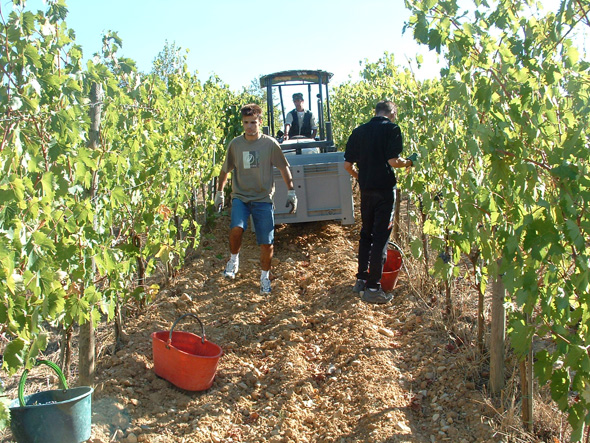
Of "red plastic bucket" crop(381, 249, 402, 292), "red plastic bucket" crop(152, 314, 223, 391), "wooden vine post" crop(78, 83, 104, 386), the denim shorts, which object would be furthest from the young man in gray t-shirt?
"wooden vine post" crop(78, 83, 104, 386)

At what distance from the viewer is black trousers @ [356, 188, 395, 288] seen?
17.0 feet

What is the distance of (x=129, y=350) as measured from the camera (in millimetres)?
4418

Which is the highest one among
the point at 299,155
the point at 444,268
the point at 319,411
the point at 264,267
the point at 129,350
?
the point at 299,155

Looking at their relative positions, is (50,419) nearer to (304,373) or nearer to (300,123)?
(304,373)

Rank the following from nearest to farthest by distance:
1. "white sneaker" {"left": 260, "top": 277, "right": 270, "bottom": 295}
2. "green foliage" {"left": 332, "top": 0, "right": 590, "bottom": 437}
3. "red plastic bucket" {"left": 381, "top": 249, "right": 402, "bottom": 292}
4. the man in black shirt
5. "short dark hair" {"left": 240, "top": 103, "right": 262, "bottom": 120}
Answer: "green foliage" {"left": 332, "top": 0, "right": 590, "bottom": 437}, the man in black shirt, "short dark hair" {"left": 240, "top": 103, "right": 262, "bottom": 120}, "red plastic bucket" {"left": 381, "top": 249, "right": 402, "bottom": 292}, "white sneaker" {"left": 260, "top": 277, "right": 270, "bottom": 295}

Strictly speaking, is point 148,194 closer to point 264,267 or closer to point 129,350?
point 129,350

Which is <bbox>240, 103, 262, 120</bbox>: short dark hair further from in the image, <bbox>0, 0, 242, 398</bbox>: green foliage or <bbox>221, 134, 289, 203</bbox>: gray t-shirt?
<bbox>0, 0, 242, 398</bbox>: green foliage

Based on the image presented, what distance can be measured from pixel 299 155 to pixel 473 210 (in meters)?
5.54

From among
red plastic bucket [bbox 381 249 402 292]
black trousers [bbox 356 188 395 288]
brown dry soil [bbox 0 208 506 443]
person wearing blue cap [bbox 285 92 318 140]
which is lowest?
brown dry soil [bbox 0 208 506 443]

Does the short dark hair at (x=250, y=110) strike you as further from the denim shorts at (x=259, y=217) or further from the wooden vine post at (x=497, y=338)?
the wooden vine post at (x=497, y=338)

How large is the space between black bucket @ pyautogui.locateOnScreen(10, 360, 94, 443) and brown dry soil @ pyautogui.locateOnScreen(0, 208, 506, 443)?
323mm

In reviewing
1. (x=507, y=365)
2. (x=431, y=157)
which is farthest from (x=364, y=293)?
(x=507, y=365)

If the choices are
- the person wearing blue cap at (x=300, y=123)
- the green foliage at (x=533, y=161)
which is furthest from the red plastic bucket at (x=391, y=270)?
the person wearing blue cap at (x=300, y=123)

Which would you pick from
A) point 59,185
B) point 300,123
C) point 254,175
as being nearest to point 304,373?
point 254,175
